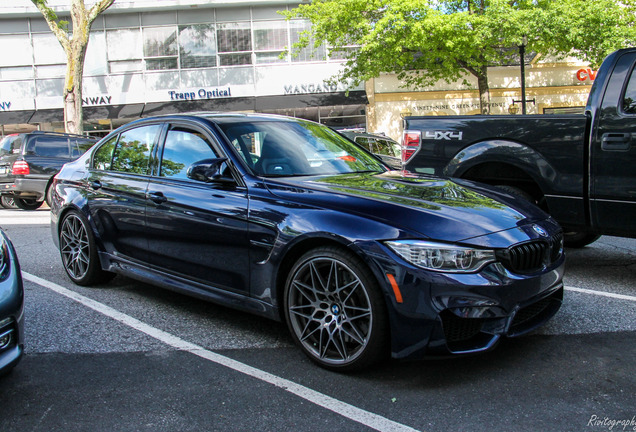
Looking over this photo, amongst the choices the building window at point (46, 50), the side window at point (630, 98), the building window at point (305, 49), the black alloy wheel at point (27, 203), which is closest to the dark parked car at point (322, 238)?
the side window at point (630, 98)

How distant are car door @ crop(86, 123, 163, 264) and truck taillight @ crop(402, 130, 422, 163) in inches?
101

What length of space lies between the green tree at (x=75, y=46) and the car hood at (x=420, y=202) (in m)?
15.8

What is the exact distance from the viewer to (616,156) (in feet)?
15.1

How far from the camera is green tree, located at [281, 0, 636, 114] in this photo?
58.7 feet

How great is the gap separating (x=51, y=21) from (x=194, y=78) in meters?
8.11

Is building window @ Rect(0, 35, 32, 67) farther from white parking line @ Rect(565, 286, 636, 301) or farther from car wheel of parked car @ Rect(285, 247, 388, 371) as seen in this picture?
white parking line @ Rect(565, 286, 636, 301)

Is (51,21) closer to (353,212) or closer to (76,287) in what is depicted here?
(76,287)

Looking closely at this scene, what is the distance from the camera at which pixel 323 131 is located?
4.67 metres

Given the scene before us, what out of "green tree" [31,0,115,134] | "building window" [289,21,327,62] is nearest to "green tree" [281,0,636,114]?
"building window" [289,21,327,62]

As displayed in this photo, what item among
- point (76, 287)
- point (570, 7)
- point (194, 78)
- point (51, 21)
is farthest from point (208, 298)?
point (194, 78)

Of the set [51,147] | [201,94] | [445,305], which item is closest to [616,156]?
[445,305]

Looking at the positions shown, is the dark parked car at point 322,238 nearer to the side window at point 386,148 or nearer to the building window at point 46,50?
the side window at point 386,148

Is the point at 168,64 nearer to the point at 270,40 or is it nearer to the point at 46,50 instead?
the point at 270,40

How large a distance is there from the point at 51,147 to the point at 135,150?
30.4ft
